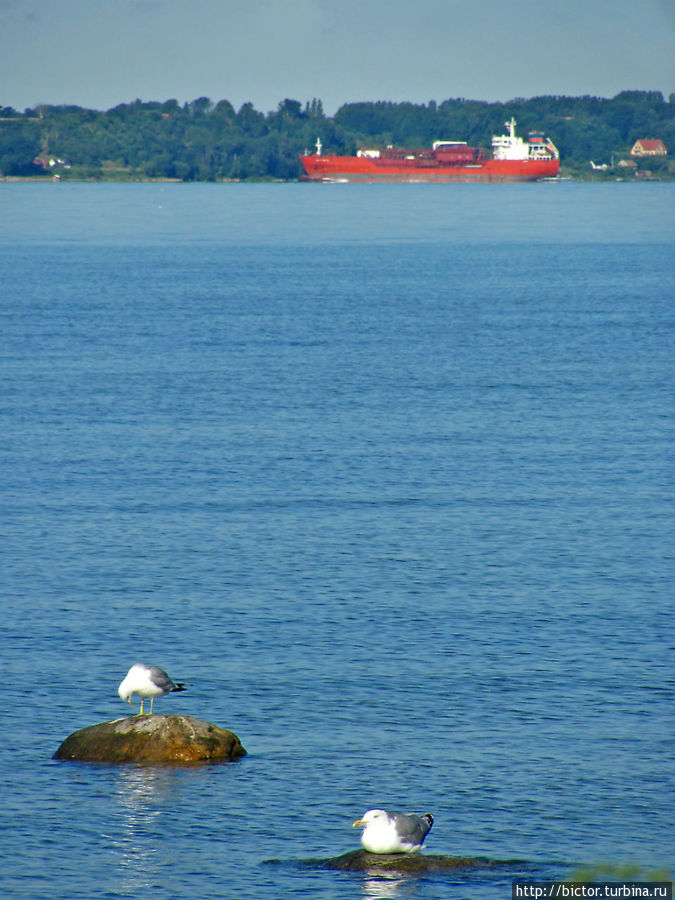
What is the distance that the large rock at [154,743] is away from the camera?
952 inches

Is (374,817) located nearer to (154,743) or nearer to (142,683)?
(154,743)

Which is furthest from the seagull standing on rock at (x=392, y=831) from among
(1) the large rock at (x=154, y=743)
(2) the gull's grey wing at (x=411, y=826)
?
(1) the large rock at (x=154, y=743)

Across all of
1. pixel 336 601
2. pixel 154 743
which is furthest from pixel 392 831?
pixel 336 601

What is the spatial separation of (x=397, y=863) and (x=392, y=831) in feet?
2.01

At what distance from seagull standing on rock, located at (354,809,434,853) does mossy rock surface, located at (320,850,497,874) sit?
0.12 metres

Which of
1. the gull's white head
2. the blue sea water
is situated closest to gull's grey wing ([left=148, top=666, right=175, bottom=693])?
the blue sea water

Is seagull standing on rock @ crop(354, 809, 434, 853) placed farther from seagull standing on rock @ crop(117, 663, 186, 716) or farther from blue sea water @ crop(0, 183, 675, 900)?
seagull standing on rock @ crop(117, 663, 186, 716)

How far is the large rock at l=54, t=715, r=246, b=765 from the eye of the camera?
24.2 meters

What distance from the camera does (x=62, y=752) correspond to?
968 inches

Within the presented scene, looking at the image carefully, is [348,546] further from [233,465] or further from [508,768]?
[508,768]

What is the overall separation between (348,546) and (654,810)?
16.3 meters

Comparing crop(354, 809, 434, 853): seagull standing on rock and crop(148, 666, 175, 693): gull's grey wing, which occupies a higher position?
crop(148, 666, 175, 693): gull's grey wing

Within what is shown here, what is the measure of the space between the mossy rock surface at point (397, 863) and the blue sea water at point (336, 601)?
0.84 ft

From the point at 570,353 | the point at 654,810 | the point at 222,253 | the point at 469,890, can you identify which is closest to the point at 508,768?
the point at 654,810
